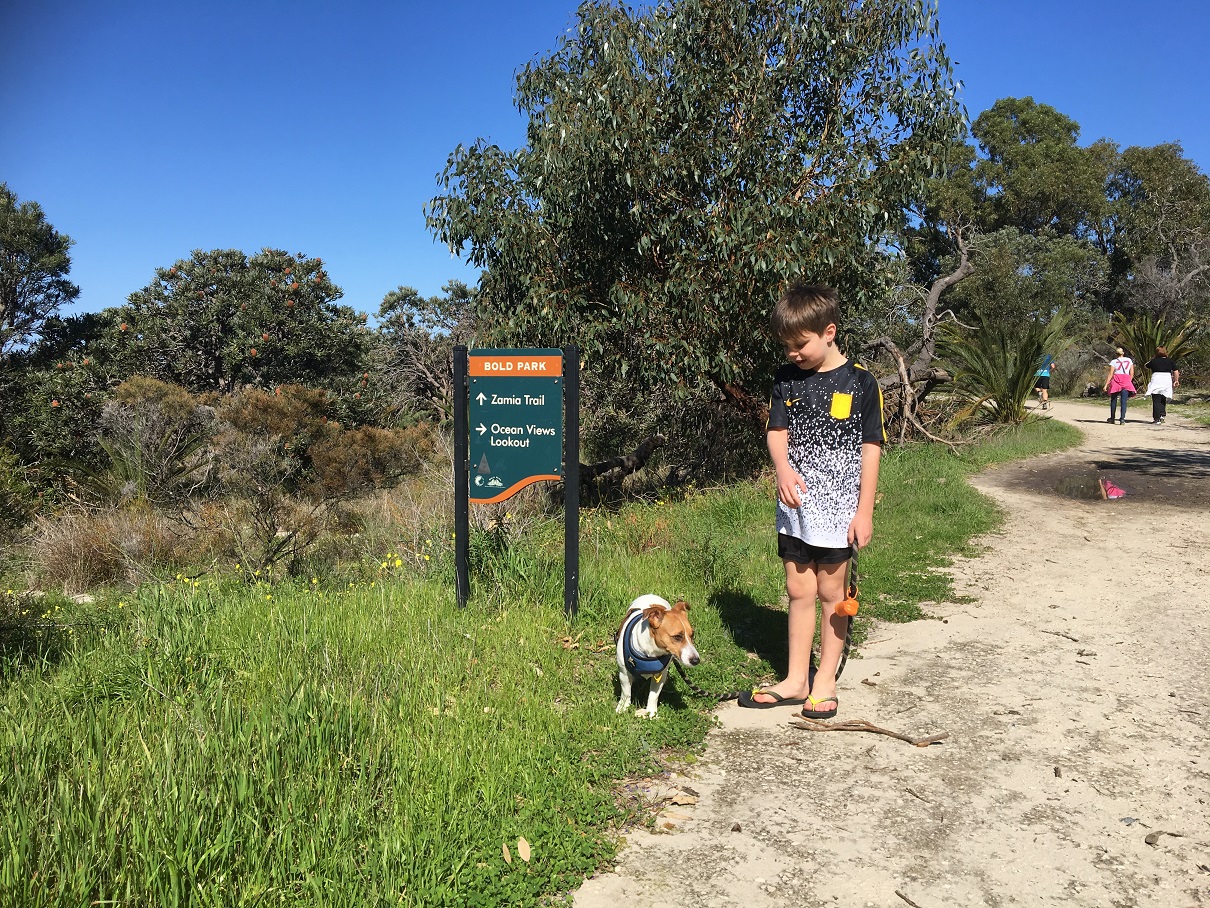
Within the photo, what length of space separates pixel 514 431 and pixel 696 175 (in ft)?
16.1

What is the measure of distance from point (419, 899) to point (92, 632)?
3.57m

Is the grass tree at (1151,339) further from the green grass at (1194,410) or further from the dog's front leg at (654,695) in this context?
the dog's front leg at (654,695)

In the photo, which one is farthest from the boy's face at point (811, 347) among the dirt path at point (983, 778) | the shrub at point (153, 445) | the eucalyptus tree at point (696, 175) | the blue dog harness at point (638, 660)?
the shrub at point (153, 445)

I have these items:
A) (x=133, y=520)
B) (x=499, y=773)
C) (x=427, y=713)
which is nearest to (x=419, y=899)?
(x=499, y=773)

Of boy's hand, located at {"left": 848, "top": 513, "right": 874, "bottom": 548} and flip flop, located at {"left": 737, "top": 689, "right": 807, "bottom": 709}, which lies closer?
boy's hand, located at {"left": 848, "top": 513, "right": 874, "bottom": 548}

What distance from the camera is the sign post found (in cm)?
486

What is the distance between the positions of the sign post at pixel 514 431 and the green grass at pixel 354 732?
491mm

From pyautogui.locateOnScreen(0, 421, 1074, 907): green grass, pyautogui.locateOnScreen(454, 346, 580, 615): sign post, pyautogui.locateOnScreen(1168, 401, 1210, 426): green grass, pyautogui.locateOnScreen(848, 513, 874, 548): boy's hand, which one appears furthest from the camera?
pyautogui.locateOnScreen(1168, 401, 1210, 426): green grass

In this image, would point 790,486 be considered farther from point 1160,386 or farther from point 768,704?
point 1160,386

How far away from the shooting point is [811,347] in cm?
356

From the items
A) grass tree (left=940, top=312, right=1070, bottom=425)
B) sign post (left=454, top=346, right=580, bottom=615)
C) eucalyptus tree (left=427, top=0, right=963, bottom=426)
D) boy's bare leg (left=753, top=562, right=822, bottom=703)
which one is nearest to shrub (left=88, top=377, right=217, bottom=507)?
eucalyptus tree (left=427, top=0, right=963, bottom=426)

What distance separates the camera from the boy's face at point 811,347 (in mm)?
3539

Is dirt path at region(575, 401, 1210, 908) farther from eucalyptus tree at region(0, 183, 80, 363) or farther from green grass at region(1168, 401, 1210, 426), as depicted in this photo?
eucalyptus tree at region(0, 183, 80, 363)

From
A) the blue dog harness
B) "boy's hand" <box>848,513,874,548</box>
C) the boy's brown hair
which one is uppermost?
the boy's brown hair
